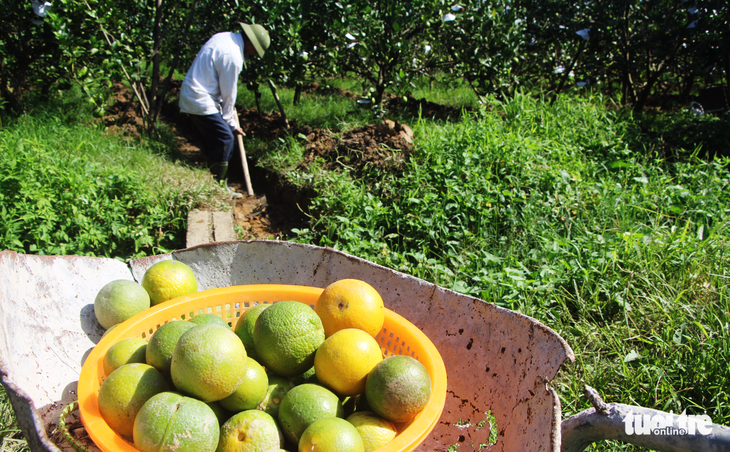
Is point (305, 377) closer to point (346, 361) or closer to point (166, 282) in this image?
point (346, 361)

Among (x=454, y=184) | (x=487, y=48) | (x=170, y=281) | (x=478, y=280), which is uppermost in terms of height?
(x=487, y=48)

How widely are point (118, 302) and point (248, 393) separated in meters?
0.76

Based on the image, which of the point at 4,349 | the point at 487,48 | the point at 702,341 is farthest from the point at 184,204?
the point at 487,48

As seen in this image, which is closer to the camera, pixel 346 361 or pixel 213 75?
pixel 346 361

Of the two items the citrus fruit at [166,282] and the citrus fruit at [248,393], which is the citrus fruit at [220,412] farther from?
the citrus fruit at [166,282]

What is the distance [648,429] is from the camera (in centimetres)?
117

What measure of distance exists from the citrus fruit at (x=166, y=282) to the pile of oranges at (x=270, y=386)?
344mm

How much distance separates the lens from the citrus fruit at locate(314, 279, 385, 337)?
1.63 metres

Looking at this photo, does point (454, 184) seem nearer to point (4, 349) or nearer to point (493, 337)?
point (493, 337)

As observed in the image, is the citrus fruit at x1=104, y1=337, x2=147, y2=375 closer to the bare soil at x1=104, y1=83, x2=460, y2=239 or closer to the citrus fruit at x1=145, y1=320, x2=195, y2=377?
the citrus fruit at x1=145, y1=320, x2=195, y2=377

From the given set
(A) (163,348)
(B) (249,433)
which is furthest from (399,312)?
(A) (163,348)

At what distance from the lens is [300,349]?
1.55 meters

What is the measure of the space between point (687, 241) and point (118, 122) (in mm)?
6780

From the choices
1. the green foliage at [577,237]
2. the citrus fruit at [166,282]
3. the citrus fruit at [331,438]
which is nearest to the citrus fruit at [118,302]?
the citrus fruit at [166,282]
